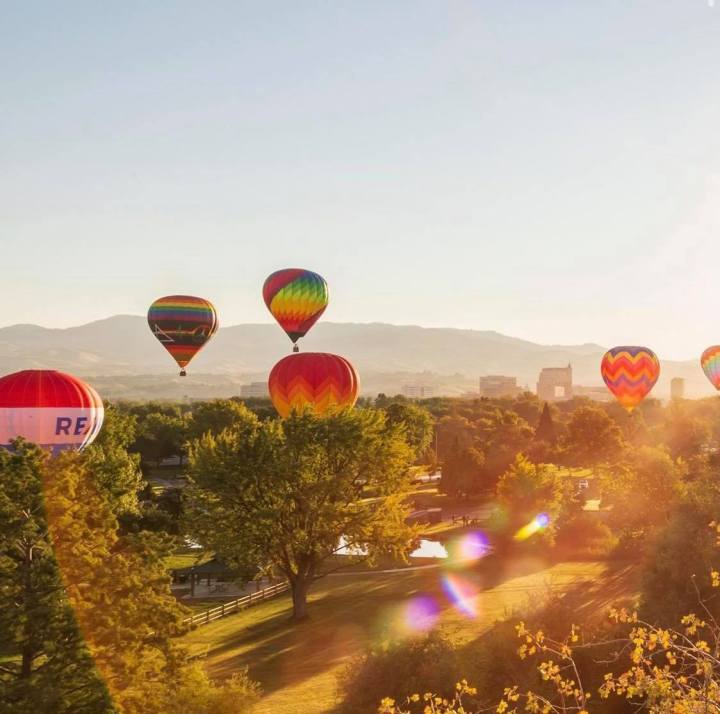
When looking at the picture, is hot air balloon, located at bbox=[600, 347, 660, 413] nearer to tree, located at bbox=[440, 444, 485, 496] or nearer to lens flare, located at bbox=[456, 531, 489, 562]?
tree, located at bbox=[440, 444, 485, 496]

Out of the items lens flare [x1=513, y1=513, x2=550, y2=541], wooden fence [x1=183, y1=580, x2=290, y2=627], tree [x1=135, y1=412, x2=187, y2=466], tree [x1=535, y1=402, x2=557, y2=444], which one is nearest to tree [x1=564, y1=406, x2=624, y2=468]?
tree [x1=535, y1=402, x2=557, y2=444]

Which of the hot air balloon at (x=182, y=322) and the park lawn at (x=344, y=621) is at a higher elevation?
the hot air balloon at (x=182, y=322)

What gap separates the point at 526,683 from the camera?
23.6 m

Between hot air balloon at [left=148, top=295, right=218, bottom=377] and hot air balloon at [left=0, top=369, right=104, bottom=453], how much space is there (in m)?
24.2

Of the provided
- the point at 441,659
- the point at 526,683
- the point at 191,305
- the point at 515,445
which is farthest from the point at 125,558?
the point at 515,445

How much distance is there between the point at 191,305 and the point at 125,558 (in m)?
49.3

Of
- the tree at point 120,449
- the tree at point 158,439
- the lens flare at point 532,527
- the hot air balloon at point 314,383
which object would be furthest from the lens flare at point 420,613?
the tree at point 158,439

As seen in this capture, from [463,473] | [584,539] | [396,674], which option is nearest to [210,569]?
[396,674]

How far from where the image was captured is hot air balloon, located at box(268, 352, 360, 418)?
52.0 meters

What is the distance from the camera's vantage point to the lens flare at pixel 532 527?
48.4 meters

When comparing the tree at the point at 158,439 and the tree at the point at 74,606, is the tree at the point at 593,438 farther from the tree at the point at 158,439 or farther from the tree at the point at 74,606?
the tree at the point at 74,606

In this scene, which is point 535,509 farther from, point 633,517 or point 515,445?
point 515,445

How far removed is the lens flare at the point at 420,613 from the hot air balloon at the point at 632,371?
50.2 meters

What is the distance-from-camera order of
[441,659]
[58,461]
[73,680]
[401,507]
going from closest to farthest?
[73,680] → [58,461] → [441,659] → [401,507]
